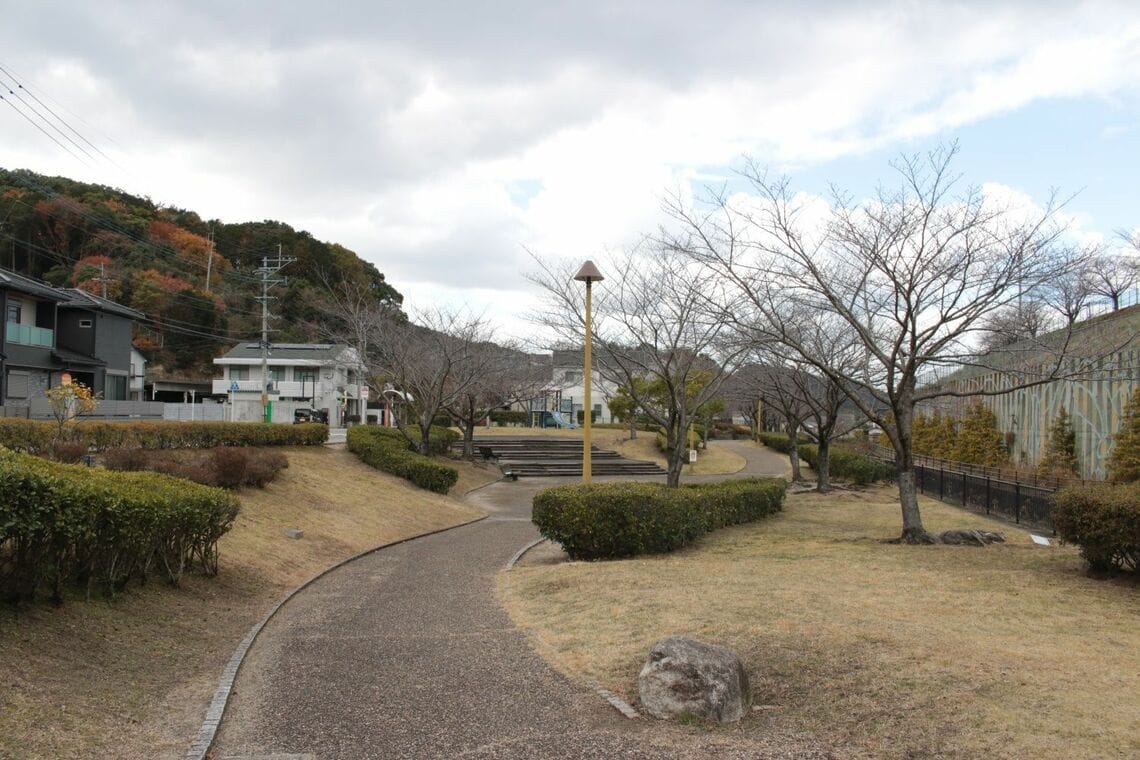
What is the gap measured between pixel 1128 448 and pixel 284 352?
148ft

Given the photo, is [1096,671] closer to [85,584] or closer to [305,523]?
[85,584]

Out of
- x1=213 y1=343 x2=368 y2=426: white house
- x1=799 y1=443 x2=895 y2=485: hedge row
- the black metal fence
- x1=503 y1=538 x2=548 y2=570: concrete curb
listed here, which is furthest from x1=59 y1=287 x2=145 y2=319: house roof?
the black metal fence

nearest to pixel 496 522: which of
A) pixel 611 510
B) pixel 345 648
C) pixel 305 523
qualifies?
pixel 305 523

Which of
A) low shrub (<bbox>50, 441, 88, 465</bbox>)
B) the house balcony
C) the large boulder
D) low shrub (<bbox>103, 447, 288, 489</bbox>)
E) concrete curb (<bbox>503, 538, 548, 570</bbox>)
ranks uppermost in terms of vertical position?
the house balcony

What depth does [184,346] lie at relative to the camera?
53094 mm

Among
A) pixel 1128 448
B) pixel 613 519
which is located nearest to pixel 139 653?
pixel 613 519

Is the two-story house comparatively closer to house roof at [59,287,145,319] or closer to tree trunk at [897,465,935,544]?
house roof at [59,287,145,319]

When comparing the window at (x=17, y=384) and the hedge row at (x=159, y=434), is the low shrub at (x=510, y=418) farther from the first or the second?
the hedge row at (x=159, y=434)

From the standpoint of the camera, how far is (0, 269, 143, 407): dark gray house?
1043 inches

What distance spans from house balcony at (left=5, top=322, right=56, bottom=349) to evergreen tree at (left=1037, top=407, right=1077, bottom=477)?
3182cm

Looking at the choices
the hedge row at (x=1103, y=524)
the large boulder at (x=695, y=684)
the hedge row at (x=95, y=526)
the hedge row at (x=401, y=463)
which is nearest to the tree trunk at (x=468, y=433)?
the hedge row at (x=401, y=463)

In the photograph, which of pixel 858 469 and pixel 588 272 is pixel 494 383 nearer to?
pixel 858 469

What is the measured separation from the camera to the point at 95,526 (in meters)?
6.15

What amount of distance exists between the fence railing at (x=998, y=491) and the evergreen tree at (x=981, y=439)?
216 centimetres
